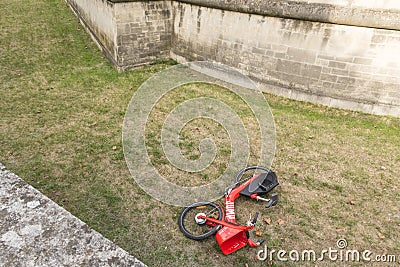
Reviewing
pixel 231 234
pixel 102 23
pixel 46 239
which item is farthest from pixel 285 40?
pixel 46 239

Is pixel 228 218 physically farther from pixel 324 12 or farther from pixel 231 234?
pixel 324 12

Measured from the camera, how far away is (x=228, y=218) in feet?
15.2

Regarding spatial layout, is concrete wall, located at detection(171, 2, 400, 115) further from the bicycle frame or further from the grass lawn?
the bicycle frame

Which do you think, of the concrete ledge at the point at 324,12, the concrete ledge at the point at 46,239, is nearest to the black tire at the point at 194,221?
the concrete ledge at the point at 46,239

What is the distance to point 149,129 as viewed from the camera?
7.46 metres

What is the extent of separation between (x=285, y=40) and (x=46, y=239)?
895 cm

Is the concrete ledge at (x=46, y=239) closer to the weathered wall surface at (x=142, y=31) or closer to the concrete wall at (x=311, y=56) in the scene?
the concrete wall at (x=311, y=56)

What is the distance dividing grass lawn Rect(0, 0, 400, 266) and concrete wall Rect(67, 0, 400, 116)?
689 mm

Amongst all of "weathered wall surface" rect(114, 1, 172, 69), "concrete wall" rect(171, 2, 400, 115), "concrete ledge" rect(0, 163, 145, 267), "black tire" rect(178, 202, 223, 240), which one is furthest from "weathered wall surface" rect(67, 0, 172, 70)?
"concrete ledge" rect(0, 163, 145, 267)

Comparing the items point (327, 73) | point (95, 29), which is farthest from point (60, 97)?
point (327, 73)

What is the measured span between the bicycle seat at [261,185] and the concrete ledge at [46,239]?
3463 millimetres

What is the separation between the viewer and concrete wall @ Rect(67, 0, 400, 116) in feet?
26.1

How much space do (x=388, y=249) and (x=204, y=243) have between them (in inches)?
118

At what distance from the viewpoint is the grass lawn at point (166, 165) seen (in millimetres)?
4570
